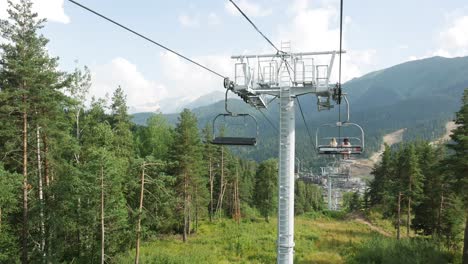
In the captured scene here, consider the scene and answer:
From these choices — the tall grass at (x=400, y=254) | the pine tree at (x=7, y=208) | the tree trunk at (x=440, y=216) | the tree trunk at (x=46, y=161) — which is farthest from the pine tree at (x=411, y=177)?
the pine tree at (x=7, y=208)

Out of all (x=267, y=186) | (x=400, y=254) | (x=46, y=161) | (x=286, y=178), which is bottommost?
(x=400, y=254)

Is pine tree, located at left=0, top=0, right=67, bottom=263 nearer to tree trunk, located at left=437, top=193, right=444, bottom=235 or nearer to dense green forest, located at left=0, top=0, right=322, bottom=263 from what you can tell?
dense green forest, located at left=0, top=0, right=322, bottom=263

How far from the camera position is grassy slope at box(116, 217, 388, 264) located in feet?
93.9

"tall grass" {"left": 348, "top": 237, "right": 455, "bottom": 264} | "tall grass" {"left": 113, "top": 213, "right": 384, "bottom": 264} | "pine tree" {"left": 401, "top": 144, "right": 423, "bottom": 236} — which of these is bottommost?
"tall grass" {"left": 113, "top": 213, "right": 384, "bottom": 264}

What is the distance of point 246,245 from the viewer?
34.5m

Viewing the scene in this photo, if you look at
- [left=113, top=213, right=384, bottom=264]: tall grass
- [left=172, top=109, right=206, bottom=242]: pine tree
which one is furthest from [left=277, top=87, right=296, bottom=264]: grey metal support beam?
[left=172, top=109, right=206, bottom=242]: pine tree

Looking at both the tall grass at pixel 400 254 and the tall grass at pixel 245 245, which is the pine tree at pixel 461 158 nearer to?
the tall grass at pixel 400 254

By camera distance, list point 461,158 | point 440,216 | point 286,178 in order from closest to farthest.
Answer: point 286,178, point 461,158, point 440,216

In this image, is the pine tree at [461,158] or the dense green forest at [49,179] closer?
the dense green forest at [49,179]

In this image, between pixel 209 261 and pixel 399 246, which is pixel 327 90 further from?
pixel 399 246

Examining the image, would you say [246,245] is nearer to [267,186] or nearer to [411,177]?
[411,177]

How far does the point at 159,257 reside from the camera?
89.9ft

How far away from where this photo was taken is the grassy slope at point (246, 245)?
28.6 meters

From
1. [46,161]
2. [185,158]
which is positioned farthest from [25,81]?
[185,158]
